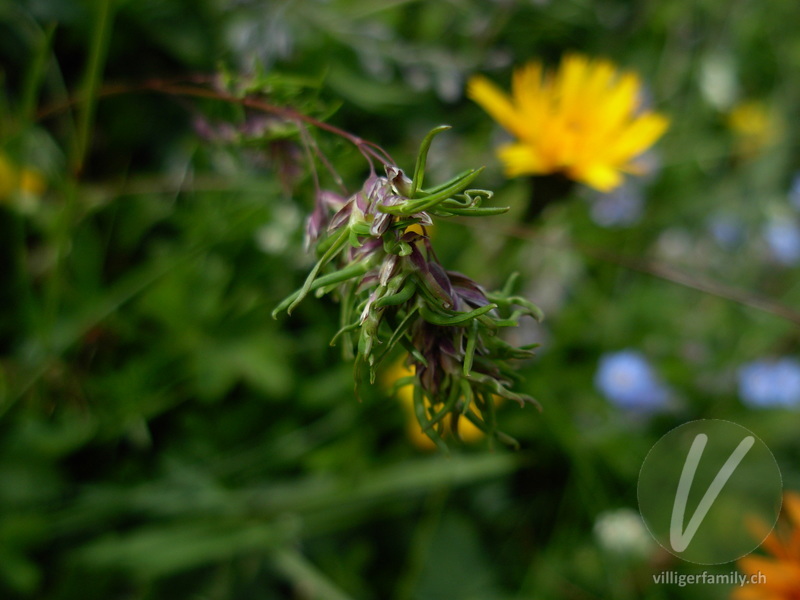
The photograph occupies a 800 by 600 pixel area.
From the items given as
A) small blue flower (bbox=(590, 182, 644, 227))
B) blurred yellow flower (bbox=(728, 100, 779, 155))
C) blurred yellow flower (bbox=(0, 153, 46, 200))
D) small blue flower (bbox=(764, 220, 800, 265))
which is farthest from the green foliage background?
blurred yellow flower (bbox=(728, 100, 779, 155))

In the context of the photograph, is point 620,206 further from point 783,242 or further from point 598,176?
point 598,176

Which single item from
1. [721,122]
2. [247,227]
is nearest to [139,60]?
[247,227]

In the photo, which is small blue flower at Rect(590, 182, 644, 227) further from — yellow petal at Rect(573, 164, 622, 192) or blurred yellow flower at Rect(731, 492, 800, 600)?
blurred yellow flower at Rect(731, 492, 800, 600)

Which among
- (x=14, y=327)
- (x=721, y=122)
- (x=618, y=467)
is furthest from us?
(x=721, y=122)

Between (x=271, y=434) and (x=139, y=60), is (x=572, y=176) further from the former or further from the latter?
(x=139, y=60)

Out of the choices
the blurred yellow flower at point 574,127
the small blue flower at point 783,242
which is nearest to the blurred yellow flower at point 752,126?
the small blue flower at point 783,242

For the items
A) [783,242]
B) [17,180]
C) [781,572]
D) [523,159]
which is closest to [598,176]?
[523,159]
